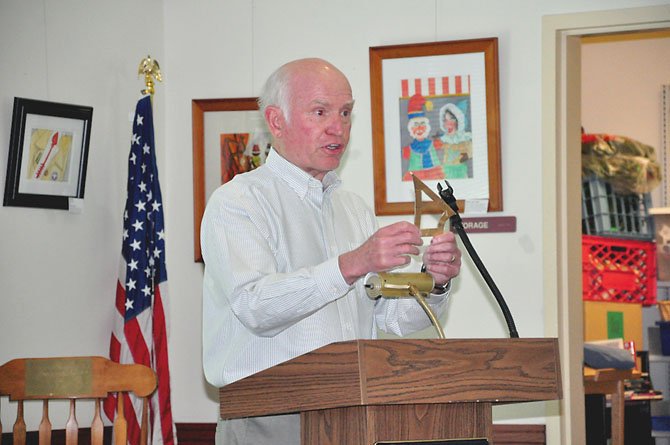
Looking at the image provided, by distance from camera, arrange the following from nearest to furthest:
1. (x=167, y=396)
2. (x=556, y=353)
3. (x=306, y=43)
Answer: (x=556, y=353) < (x=167, y=396) < (x=306, y=43)

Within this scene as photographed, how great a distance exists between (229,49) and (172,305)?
1.20 metres

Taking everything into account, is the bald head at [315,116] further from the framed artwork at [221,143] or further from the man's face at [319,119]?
the framed artwork at [221,143]

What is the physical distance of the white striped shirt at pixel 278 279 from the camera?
205 cm

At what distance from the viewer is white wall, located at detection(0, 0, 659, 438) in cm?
368

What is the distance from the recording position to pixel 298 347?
7.32 ft

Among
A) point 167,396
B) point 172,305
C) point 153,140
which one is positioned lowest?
point 167,396

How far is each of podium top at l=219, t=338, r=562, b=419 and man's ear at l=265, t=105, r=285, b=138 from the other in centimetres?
81

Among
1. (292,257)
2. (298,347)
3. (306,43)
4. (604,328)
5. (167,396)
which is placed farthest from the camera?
(604,328)

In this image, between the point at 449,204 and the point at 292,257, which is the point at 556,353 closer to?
the point at 449,204

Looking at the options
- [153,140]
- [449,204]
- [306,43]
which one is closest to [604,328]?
[306,43]

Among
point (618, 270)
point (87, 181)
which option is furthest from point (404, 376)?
point (618, 270)

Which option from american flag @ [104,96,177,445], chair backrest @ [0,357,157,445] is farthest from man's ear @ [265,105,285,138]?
american flag @ [104,96,177,445]

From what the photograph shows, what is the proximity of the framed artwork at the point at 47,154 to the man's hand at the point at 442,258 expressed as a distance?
1.95 m

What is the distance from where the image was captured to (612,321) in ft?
21.7
